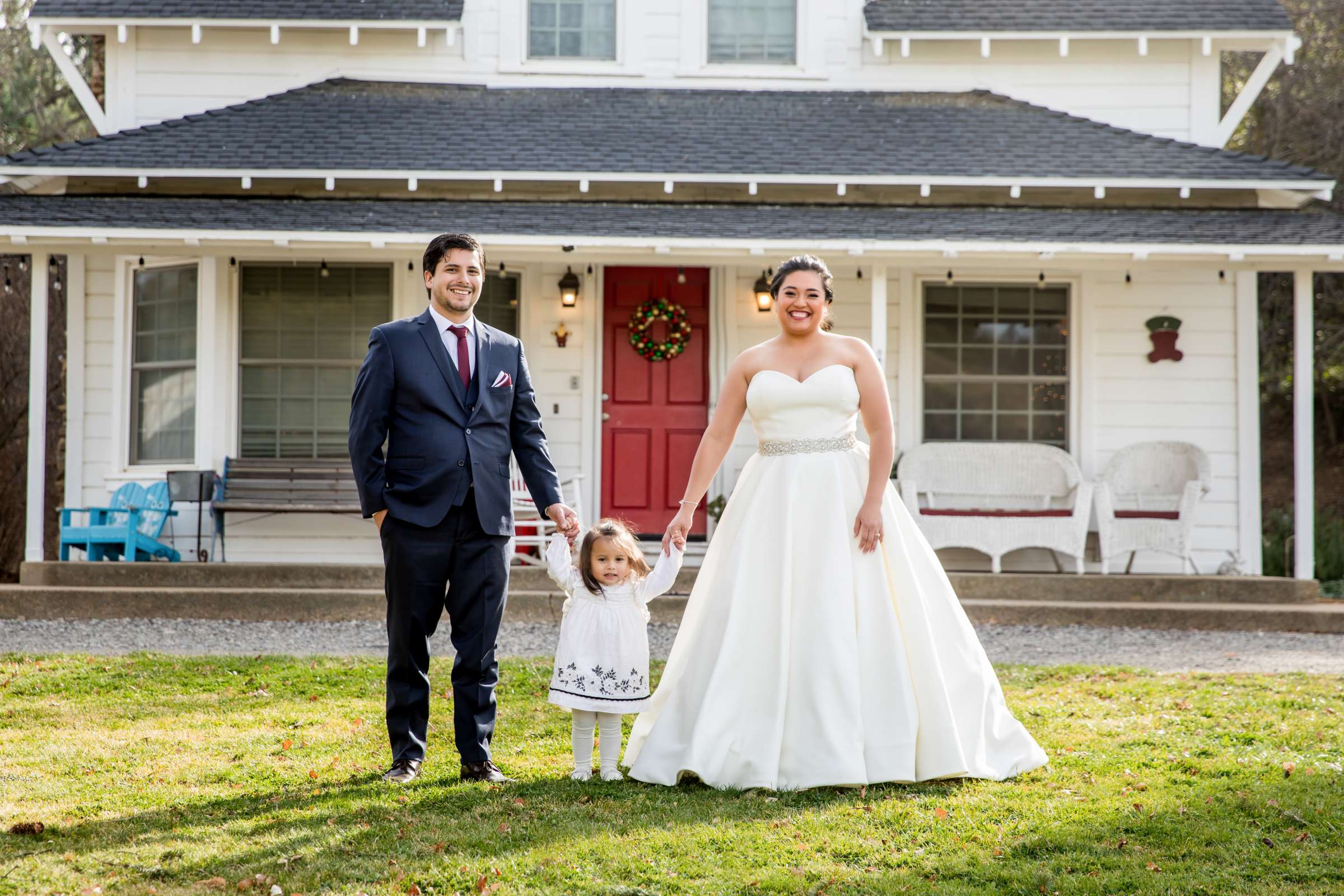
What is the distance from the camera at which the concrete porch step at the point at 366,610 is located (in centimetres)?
888

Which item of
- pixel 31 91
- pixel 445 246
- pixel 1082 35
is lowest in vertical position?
pixel 445 246

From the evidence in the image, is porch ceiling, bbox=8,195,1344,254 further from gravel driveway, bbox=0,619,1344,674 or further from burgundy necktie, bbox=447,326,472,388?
burgundy necktie, bbox=447,326,472,388

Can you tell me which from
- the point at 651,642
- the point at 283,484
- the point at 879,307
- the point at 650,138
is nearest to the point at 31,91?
the point at 283,484

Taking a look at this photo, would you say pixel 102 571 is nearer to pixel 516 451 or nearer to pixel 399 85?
pixel 399 85

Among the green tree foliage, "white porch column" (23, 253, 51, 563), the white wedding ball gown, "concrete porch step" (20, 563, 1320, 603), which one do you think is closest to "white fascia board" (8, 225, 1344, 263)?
"white porch column" (23, 253, 51, 563)

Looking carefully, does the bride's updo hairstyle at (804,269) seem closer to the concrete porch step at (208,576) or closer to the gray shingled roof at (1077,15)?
the concrete porch step at (208,576)

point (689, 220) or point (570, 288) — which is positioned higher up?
point (689, 220)

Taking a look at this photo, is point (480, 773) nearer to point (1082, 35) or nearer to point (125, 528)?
point (125, 528)

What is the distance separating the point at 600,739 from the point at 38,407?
22.9 ft

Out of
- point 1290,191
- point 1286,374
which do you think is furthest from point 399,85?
point 1286,374

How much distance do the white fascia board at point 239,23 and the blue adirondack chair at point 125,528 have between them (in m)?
4.04

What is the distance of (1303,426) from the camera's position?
9531 millimetres

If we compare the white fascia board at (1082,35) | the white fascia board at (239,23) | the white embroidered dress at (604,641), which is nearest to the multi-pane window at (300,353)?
the white fascia board at (239,23)

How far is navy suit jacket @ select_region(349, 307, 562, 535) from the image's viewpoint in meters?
4.39
